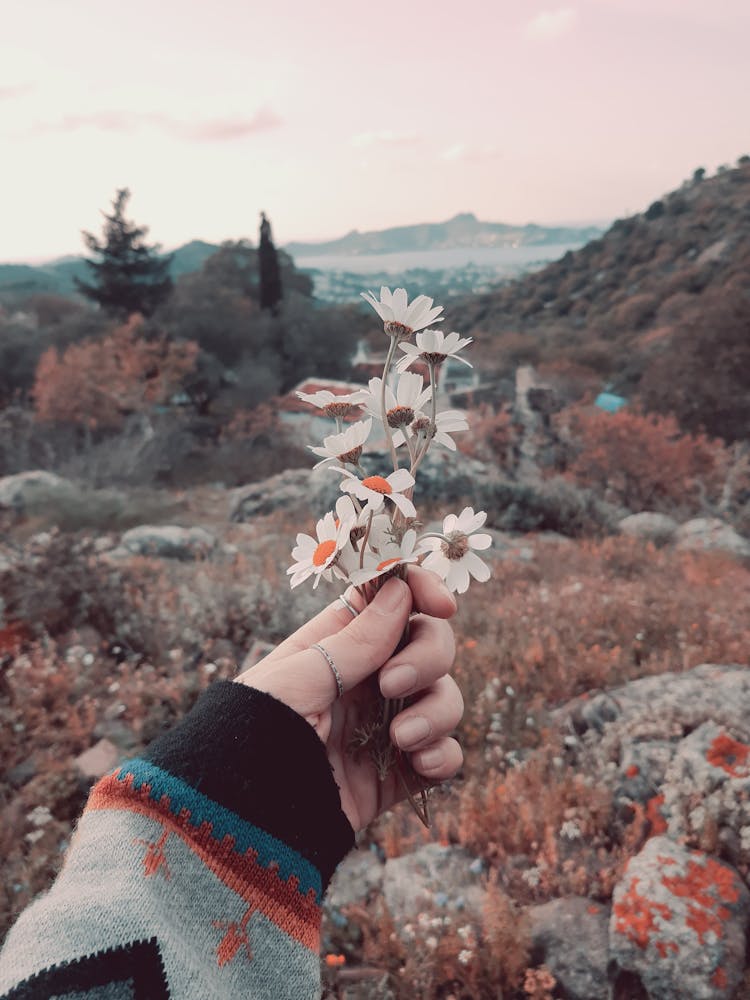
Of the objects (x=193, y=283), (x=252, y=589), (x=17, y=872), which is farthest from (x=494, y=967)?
(x=193, y=283)

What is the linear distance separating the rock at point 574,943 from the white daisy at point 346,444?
Answer: 205cm

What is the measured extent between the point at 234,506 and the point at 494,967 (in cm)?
944

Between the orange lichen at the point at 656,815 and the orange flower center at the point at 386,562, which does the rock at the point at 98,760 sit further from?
the orange flower center at the point at 386,562

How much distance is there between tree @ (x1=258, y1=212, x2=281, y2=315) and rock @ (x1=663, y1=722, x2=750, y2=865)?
106 ft

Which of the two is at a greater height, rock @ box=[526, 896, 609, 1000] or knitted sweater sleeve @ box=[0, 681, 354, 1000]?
knitted sweater sleeve @ box=[0, 681, 354, 1000]

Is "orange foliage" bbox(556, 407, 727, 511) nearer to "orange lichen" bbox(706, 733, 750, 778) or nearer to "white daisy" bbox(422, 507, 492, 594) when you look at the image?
"orange lichen" bbox(706, 733, 750, 778)

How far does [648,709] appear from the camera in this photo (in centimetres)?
323

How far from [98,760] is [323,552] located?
2.89m

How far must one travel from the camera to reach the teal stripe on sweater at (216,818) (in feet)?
3.40

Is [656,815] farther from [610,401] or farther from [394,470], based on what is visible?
[610,401]

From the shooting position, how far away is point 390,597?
47.6 inches

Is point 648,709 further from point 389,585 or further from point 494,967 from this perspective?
point 389,585

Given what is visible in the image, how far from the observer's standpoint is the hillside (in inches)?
733

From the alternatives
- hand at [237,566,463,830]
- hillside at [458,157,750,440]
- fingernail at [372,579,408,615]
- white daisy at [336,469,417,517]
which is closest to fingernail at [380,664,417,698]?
hand at [237,566,463,830]
